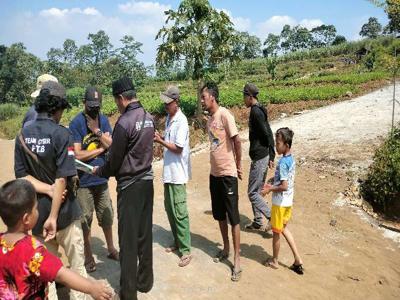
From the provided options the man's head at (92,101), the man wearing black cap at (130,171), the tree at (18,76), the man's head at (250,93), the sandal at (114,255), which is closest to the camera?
the man wearing black cap at (130,171)

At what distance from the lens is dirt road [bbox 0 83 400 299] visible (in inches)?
162

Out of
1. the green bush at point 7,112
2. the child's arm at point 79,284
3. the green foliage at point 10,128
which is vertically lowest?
the green foliage at point 10,128

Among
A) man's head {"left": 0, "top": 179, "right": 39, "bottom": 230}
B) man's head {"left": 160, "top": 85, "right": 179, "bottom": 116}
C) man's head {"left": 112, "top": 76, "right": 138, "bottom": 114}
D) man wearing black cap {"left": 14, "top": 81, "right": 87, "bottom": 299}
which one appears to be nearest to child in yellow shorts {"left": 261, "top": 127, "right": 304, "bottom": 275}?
man's head {"left": 160, "top": 85, "right": 179, "bottom": 116}

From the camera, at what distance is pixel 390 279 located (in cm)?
445

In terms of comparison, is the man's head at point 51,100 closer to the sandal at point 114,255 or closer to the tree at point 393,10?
the sandal at point 114,255

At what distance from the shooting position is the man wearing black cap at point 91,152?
3883mm

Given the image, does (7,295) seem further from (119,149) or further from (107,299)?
(119,149)

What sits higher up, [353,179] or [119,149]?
[119,149]

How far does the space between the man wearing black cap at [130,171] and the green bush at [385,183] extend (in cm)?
451

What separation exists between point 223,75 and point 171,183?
37.0 ft

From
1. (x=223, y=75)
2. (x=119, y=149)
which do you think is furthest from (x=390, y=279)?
(x=223, y=75)

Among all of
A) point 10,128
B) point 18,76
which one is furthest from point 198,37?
point 18,76

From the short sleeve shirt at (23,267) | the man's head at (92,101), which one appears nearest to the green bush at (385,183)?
the man's head at (92,101)

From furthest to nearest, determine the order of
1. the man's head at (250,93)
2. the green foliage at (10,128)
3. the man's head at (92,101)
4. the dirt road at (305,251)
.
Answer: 1. the green foliage at (10,128)
2. the man's head at (250,93)
3. the dirt road at (305,251)
4. the man's head at (92,101)
